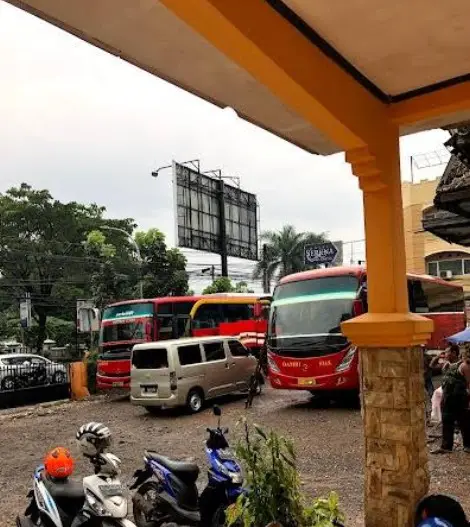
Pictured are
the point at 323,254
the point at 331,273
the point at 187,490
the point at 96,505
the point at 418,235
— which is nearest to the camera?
the point at 96,505

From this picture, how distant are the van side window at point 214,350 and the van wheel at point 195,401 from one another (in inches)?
31.8

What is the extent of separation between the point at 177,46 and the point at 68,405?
1397cm

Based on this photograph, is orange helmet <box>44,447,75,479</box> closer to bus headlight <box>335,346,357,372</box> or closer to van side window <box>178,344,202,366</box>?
bus headlight <box>335,346,357,372</box>

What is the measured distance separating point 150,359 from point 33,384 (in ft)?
21.0

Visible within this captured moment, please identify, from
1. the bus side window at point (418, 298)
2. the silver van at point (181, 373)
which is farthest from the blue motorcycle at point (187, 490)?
the bus side window at point (418, 298)

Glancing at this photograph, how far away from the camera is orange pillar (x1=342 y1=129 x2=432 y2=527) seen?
390cm

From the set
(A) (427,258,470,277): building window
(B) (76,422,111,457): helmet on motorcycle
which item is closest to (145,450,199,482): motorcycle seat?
(B) (76,422,111,457): helmet on motorcycle

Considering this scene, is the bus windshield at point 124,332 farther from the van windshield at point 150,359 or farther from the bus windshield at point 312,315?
the bus windshield at point 312,315

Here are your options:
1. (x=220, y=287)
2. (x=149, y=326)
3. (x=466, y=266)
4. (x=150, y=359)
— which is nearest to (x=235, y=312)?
(x=149, y=326)

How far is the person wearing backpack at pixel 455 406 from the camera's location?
762 cm

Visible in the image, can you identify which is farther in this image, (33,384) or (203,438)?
(33,384)

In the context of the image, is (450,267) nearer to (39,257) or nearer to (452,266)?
(452,266)

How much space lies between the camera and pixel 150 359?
41.3 ft

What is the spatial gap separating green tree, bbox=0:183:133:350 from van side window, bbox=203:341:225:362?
20.0 meters
